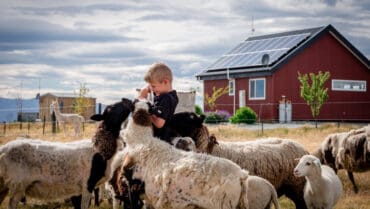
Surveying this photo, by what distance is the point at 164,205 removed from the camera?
6.88 meters

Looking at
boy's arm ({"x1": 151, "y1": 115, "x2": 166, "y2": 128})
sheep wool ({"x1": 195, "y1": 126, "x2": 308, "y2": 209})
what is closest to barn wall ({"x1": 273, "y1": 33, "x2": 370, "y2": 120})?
sheep wool ({"x1": 195, "y1": 126, "x2": 308, "y2": 209})

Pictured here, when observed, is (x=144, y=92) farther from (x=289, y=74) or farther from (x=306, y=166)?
(x=289, y=74)

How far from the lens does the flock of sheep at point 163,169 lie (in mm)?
6762

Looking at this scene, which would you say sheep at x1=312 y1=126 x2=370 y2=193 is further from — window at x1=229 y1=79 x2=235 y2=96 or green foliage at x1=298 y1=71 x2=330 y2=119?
window at x1=229 y1=79 x2=235 y2=96

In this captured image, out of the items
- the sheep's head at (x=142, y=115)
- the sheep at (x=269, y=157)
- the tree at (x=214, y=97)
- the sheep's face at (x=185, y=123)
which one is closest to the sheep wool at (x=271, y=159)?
the sheep at (x=269, y=157)

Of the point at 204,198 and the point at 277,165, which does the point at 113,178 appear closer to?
the point at 204,198

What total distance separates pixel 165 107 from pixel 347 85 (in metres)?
41.2

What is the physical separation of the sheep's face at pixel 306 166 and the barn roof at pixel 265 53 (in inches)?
1236

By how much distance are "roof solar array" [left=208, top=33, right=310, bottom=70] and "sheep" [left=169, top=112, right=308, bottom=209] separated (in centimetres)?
3174

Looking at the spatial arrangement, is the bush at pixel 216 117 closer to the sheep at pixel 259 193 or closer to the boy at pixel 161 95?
the sheep at pixel 259 193

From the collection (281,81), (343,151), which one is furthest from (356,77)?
(343,151)

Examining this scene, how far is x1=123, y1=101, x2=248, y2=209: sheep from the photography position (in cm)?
666

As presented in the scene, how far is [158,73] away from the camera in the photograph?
757 cm

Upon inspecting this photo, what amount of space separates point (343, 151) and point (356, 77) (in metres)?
33.8
